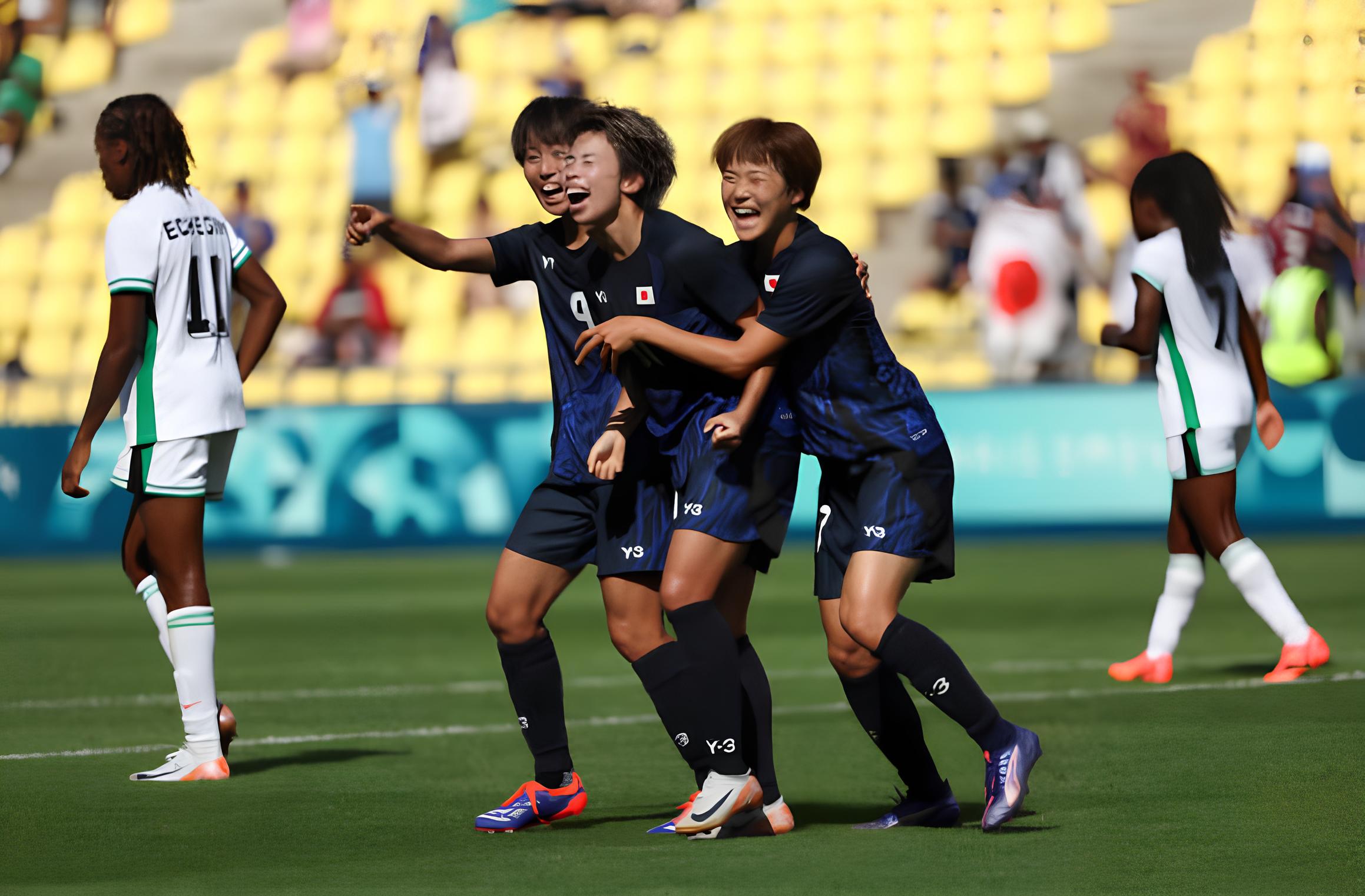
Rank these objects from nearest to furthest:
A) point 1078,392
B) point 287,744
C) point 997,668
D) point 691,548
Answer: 1. point 691,548
2. point 287,744
3. point 997,668
4. point 1078,392

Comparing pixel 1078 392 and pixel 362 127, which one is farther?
pixel 362 127

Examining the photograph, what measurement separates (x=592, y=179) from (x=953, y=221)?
41.2ft

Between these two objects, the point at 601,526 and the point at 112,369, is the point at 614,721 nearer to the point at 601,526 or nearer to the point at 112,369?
Result: the point at 601,526

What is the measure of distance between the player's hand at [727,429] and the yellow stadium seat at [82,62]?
51.9ft

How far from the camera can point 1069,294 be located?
16203 millimetres

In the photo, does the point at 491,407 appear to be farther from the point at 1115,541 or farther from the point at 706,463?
the point at 706,463

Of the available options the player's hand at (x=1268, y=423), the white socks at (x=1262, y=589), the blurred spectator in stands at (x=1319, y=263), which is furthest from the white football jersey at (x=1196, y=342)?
Result: the blurred spectator in stands at (x=1319, y=263)

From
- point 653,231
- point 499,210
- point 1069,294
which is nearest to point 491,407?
point 499,210

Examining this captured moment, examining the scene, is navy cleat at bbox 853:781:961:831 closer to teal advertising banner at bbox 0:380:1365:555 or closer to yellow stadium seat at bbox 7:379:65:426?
teal advertising banner at bbox 0:380:1365:555

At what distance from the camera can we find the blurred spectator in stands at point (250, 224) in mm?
17828

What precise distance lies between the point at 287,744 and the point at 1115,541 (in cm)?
909

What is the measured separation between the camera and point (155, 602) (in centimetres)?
617

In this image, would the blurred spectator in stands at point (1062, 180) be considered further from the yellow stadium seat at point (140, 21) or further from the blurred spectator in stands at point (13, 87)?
the blurred spectator in stands at point (13, 87)

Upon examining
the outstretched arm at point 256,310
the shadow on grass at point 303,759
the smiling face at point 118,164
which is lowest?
the shadow on grass at point 303,759
